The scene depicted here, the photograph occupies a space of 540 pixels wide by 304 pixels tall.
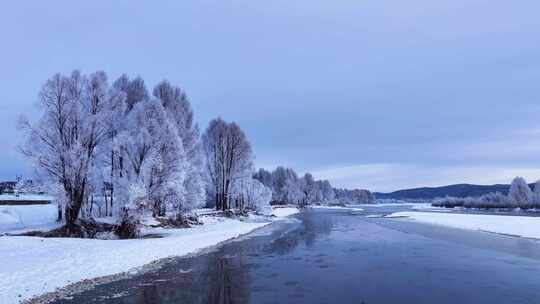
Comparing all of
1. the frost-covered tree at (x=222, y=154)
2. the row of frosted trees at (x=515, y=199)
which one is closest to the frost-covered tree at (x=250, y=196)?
the frost-covered tree at (x=222, y=154)

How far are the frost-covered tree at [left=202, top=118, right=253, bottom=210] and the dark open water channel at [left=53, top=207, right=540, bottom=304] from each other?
41038 mm

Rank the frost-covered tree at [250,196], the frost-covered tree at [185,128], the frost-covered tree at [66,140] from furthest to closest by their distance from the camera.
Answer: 1. the frost-covered tree at [250,196]
2. the frost-covered tree at [185,128]
3. the frost-covered tree at [66,140]

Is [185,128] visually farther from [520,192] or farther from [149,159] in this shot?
[520,192]

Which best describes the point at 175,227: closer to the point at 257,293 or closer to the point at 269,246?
the point at 269,246

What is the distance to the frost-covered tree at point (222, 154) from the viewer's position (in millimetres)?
71125

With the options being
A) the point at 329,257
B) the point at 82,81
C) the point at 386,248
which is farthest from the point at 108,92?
the point at 386,248

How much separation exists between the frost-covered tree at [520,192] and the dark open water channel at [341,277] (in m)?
120

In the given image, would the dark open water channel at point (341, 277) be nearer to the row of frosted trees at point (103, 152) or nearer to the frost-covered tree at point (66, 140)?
the row of frosted trees at point (103, 152)

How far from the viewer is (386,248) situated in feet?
101

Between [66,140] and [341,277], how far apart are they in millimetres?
26235

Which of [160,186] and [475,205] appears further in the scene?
[475,205]

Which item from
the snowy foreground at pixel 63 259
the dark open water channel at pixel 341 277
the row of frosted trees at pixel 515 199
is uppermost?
the row of frosted trees at pixel 515 199

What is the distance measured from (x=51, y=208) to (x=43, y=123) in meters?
23.3

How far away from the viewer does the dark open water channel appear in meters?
15.1
